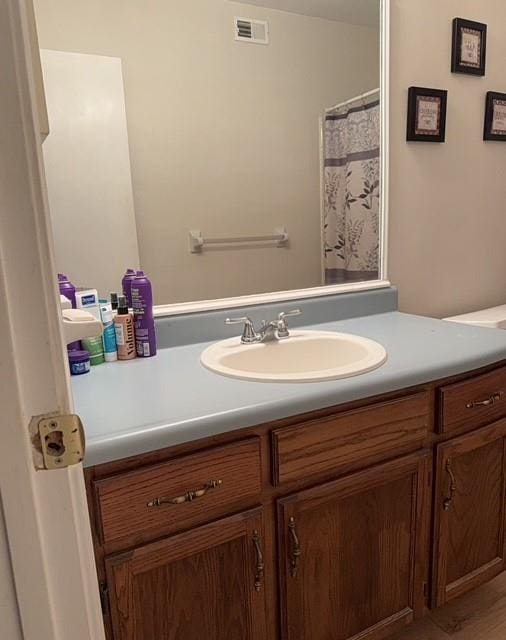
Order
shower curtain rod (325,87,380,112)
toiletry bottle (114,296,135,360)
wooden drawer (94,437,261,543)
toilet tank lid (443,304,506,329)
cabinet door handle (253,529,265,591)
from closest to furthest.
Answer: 1. wooden drawer (94,437,261,543)
2. cabinet door handle (253,529,265,591)
3. toiletry bottle (114,296,135,360)
4. shower curtain rod (325,87,380,112)
5. toilet tank lid (443,304,506,329)

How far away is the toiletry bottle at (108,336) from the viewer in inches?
49.3

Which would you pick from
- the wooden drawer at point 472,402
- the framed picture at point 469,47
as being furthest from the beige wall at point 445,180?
the wooden drawer at point 472,402

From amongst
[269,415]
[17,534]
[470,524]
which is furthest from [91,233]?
[470,524]

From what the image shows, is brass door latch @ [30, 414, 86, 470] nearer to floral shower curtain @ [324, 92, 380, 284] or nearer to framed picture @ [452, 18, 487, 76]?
floral shower curtain @ [324, 92, 380, 284]

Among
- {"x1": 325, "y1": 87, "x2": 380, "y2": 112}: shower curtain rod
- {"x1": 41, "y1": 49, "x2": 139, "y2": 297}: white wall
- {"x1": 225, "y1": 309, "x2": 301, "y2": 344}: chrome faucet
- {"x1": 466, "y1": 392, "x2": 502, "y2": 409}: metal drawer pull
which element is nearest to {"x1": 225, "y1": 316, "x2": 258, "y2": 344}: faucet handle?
{"x1": 225, "y1": 309, "x2": 301, "y2": 344}: chrome faucet

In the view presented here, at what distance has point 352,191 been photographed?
67.3 inches

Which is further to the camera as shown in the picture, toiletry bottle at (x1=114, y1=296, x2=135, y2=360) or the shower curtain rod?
the shower curtain rod

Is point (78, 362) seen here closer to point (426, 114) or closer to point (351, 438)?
point (351, 438)

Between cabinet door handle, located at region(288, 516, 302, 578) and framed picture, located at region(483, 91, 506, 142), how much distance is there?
162 centimetres

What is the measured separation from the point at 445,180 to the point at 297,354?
950mm

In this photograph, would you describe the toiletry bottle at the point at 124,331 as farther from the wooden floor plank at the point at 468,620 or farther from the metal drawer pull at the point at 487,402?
the wooden floor plank at the point at 468,620

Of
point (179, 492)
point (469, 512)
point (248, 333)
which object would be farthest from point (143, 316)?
point (469, 512)

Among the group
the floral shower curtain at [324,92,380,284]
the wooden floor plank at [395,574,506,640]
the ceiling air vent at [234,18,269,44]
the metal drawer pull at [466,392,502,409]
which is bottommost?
the wooden floor plank at [395,574,506,640]

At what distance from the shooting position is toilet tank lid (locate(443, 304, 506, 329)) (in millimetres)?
1752
